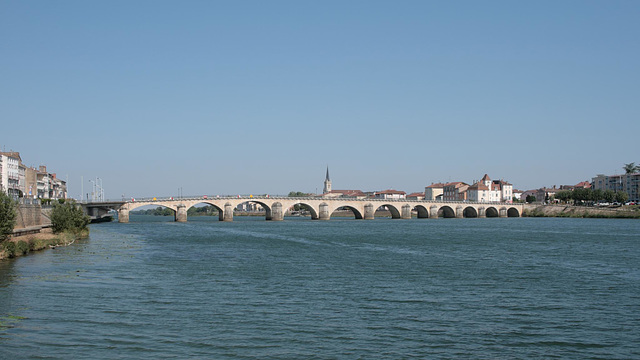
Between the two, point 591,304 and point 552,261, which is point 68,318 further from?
point 552,261

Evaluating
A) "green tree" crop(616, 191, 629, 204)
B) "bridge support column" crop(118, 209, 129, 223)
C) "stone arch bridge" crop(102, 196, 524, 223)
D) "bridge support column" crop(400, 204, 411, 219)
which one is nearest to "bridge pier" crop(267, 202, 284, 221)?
"stone arch bridge" crop(102, 196, 524, 223)

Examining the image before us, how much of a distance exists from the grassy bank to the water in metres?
2.23

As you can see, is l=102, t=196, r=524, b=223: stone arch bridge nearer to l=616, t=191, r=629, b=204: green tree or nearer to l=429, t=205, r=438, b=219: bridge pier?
l=429, t=205, r=438, b=219: bridge pier

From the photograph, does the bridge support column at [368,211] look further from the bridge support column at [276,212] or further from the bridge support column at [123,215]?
the bridge support column at [123,215]

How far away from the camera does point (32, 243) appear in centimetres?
4641

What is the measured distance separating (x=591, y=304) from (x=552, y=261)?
18067 mm

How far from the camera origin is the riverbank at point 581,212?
139 m

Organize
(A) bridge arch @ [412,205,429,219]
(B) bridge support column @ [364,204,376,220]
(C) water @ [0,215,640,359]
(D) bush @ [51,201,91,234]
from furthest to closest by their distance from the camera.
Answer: (A) bridge arch @ [412,205,429,219] → (B) bridge support column @ [364,204,376,220] → (D) bush @ [51,201,91,234] → (C) water @ [0,215,640,359]

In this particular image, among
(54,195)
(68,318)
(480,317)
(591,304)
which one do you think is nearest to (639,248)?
(591,304)

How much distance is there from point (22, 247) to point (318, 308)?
95.1 feet

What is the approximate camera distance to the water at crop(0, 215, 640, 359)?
1769 centimetres

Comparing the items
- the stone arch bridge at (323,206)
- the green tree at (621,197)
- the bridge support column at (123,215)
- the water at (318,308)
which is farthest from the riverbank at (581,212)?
the bridge support column at (123,215)

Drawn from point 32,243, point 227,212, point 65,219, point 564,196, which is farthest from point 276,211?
point 564,196

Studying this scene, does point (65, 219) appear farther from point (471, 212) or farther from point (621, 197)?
point (621, 197)
